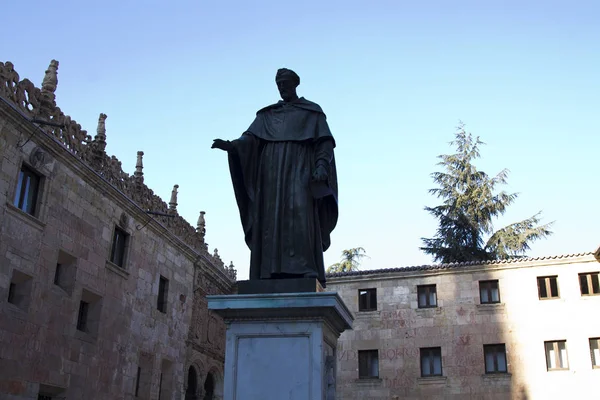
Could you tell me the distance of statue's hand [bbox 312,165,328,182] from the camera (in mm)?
5980

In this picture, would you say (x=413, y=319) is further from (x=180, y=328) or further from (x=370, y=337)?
(x=180, y=328)

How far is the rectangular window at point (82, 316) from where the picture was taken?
19.3m

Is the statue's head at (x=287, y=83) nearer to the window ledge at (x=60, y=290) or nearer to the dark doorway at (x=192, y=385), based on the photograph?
the window ledge at (x=60, y=290)

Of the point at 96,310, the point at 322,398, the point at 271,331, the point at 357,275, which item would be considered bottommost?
the point at 322,398

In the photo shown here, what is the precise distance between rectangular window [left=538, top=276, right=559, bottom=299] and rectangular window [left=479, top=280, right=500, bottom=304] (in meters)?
1.73

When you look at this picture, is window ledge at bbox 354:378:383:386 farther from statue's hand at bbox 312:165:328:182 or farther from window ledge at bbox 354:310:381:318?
statue's hand at bbox 312:165:328:182

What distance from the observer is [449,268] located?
26.9m

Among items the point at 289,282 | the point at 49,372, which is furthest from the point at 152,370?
the point at 289,282

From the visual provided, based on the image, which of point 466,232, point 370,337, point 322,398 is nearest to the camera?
point 322,398

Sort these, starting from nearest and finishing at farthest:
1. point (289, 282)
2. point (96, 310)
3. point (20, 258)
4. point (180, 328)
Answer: point (289, 282) → point (20, 258) → point (96, 310) → point (180, 328)

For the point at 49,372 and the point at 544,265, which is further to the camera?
the point at 544,265

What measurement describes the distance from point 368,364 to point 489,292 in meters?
6.11

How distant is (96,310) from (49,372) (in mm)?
2956

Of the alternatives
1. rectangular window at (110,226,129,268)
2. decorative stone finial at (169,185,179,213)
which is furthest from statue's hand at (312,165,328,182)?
decorative stone finial at (169,185,179,213)
